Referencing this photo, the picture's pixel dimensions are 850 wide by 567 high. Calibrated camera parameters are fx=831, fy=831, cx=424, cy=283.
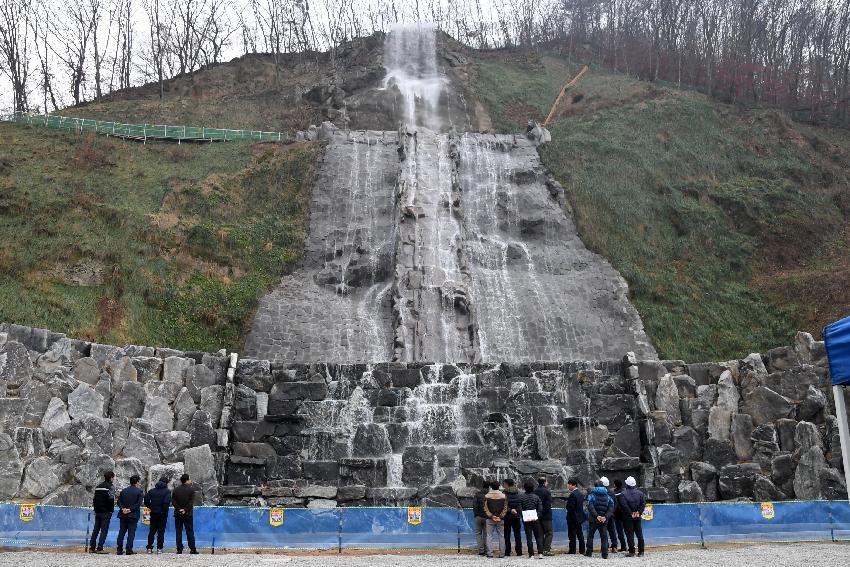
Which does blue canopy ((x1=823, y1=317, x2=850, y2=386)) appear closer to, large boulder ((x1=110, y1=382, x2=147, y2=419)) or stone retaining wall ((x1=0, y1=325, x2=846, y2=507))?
stone retaining wall ((x1=0, y1=325, x2=846, y2=507))

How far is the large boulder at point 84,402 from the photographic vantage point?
794 inches

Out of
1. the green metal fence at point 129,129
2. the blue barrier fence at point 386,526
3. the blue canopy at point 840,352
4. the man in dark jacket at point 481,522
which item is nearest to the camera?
the blue canopy at point 840,352

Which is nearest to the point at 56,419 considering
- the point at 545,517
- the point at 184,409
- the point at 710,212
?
the point at 184,409

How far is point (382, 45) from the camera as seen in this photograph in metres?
67.5

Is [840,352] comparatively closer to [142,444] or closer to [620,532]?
[620,532]

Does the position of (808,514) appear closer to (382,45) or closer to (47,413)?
(47,413)

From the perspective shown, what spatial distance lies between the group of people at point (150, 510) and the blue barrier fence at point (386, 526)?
21.3 inches

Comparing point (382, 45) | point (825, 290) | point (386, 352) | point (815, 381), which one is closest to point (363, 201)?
point (386, 352)

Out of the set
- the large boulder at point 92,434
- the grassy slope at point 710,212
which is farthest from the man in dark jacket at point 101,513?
the grassy slope at point 710,212

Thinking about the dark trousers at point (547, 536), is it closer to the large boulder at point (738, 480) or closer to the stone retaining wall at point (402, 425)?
the stone retaining wall at point (402, 425)

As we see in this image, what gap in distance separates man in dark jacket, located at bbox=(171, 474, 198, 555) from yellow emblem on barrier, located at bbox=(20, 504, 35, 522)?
2.51 metres

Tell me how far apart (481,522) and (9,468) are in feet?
35.7

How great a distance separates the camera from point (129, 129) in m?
46.4

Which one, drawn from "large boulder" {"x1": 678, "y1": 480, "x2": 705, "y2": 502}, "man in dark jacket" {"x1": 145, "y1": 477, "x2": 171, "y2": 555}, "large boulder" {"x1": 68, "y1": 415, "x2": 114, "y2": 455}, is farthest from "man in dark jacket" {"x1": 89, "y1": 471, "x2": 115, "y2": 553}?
"large boulder" {"x1": 678, "y1": 480, "x2": 705, "y2": 502}
